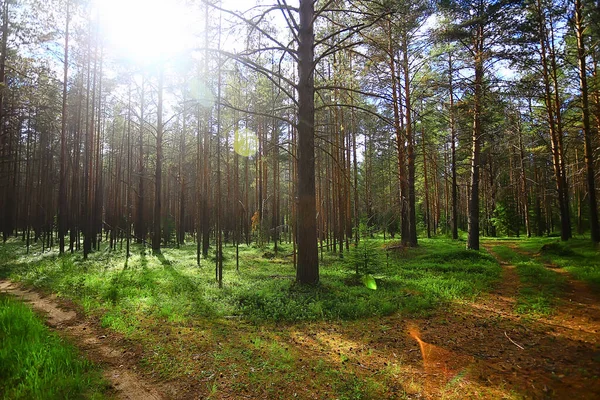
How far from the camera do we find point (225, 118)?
1430cm

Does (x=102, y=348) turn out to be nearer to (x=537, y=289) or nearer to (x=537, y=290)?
(x=537, y=290)

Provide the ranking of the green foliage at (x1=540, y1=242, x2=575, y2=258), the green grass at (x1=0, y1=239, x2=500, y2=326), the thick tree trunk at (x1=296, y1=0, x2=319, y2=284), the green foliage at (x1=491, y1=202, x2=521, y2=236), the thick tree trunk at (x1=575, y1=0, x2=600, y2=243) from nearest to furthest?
the green grass at (x1=0, y1=239, x2=500, y2=326)
the thick tree trunk at (x1=296, y1=0, x2=319, y2=284)
the green foliage at (x1=540, y1=242, x2=575, y2=258)
the thick tree trunk at (x1=575, y1=0, x2=600, y2=243)
the green foliage at (x1=491, y1=202, x2=521, y2=236)

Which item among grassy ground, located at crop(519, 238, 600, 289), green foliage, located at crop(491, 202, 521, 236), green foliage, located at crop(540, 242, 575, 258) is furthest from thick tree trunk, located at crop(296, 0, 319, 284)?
green foliage, located at crop(491, 202, 521, 236)

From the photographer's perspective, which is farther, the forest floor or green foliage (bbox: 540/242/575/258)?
green foliage (bbox: 540/242/575/258)

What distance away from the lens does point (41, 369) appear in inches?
163

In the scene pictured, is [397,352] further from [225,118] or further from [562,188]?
[562,188]

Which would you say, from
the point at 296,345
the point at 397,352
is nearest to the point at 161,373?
the point at 296,345

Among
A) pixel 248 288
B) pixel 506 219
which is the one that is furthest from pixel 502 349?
pixel 506 219

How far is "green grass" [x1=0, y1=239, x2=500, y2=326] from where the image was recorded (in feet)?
22.2

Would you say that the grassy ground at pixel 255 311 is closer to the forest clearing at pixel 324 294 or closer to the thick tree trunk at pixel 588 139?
the forest clearing at pixel 324 294

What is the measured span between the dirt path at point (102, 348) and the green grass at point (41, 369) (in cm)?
21

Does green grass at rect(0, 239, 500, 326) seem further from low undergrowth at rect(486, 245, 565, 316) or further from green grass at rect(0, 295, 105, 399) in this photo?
green grass at rect(0, 295, 105, 399)

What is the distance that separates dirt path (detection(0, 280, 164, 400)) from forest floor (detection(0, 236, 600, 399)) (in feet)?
0.07

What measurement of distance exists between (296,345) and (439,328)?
2.85 meters
